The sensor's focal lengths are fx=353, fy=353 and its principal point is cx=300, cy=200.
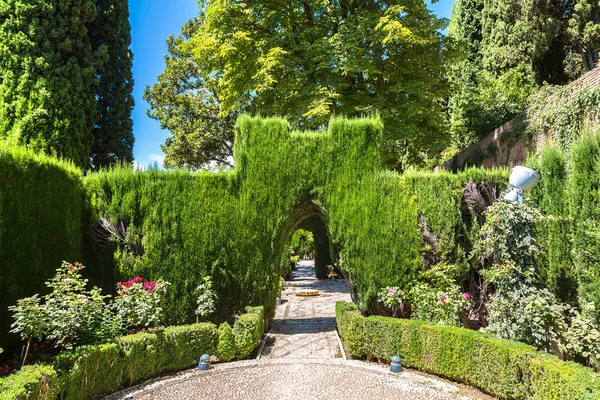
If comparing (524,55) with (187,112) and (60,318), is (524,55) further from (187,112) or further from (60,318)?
(60,318)

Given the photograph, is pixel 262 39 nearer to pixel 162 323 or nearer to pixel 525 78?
pixel 162 323

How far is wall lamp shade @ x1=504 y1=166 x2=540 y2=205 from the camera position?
6.20m

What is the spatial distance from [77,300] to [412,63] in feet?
40.4

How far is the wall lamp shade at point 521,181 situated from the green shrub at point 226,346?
592cm

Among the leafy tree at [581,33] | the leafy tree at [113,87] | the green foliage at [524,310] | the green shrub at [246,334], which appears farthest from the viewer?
the leafy tree at [581,33]

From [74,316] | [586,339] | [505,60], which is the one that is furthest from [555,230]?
[505,60]

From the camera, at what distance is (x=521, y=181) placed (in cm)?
624

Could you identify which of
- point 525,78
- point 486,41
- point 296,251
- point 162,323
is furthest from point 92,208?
point 296,251

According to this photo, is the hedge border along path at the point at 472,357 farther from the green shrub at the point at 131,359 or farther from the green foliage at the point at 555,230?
the green shrub at the point at 131,359

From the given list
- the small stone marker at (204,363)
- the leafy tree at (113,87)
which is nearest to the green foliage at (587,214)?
the small stone marker at (204,363)

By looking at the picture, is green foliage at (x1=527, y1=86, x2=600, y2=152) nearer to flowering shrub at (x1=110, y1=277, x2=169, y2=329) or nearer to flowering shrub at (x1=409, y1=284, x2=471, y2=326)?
flowering shrub at (x1=409, y1=284, x2=471, y2=326)

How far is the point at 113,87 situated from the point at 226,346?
11625mm

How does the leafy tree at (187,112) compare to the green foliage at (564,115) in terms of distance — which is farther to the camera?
the leafy tree at (187,112)

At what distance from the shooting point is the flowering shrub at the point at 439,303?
7.03 metres
